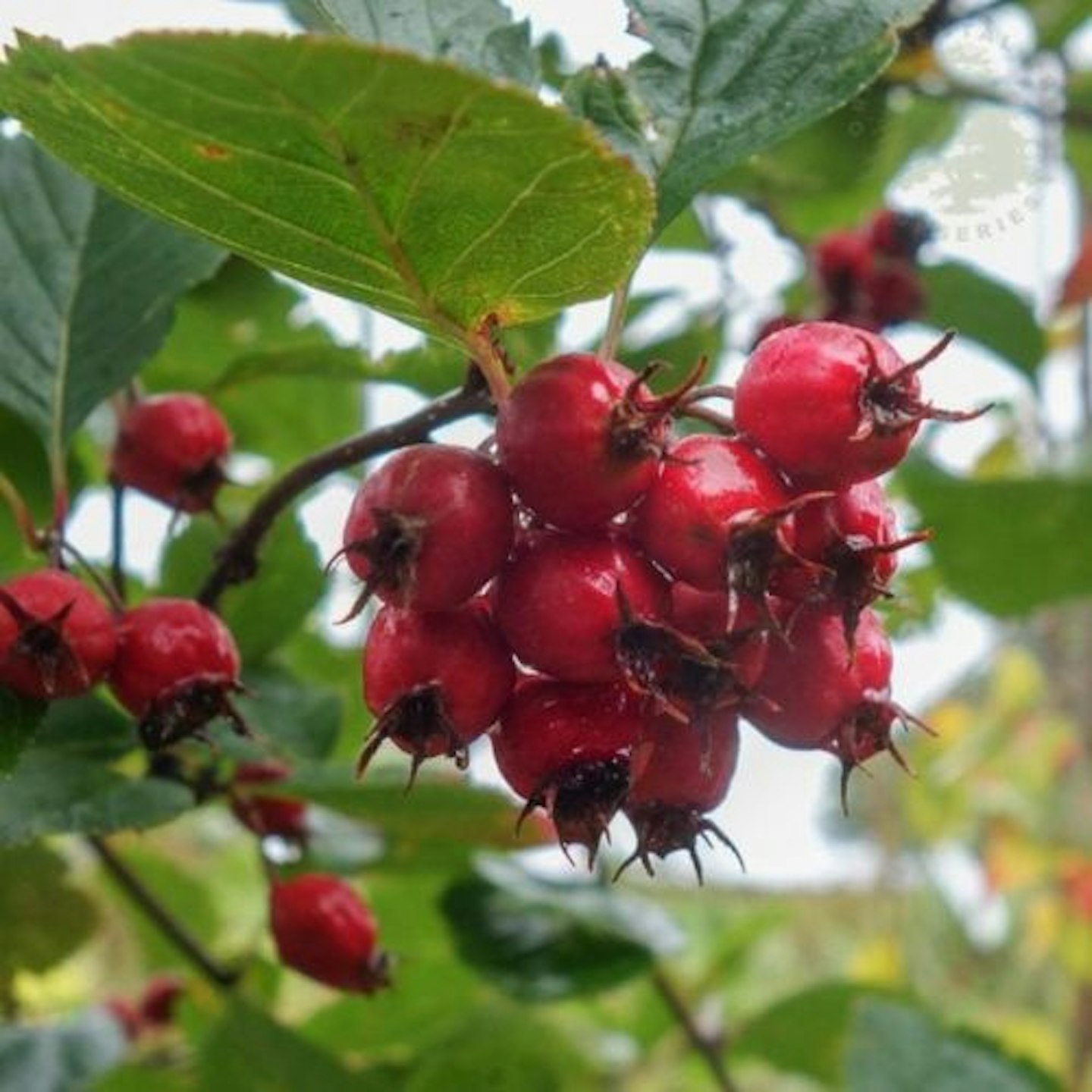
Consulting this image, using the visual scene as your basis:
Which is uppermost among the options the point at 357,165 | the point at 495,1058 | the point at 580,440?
the point at 357,165

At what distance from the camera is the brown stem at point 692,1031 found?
1922 mm

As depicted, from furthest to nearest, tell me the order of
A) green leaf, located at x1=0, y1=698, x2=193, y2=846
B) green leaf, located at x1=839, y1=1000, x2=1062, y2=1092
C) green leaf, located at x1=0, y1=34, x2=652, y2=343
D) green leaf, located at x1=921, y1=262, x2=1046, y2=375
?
green leaf, located at x1=921, y1=262, x2=1046, y2=375
green leaf, located at x1=839, y1=1000, x2=1062, y2=1092
green leaf, located at x1=0, y1=698, x2=193, y2=846
green leaf, located at x1=0, y1=34, x2=652, y2=343

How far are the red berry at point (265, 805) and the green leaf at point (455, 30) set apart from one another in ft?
1.90

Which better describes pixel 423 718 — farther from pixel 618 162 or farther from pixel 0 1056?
pixel 0 1056

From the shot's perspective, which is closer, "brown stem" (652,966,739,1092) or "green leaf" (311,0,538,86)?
"green leaf" (311,0,538,86)

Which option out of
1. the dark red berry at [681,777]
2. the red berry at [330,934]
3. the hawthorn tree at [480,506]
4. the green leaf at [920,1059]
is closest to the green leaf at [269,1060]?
the hawthorn tree at [480,506]

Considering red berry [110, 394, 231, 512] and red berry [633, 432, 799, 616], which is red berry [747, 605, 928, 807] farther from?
red berry [110, 394, 231, 512]

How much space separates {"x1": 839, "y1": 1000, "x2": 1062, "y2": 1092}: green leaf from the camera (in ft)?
5.53

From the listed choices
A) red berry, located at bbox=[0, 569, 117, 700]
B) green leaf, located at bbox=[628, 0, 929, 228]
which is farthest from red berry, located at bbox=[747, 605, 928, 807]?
red berry, located at bbox=[0, 569, 117, 700]

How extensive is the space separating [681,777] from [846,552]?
0.42 ft

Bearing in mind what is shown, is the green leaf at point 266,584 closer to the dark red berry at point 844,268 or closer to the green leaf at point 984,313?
the dark red berry at point 844,268

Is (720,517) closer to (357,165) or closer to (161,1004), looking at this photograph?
(357,165)

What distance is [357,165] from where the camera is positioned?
2.45 ft

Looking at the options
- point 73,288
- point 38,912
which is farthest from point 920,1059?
point 73,288
